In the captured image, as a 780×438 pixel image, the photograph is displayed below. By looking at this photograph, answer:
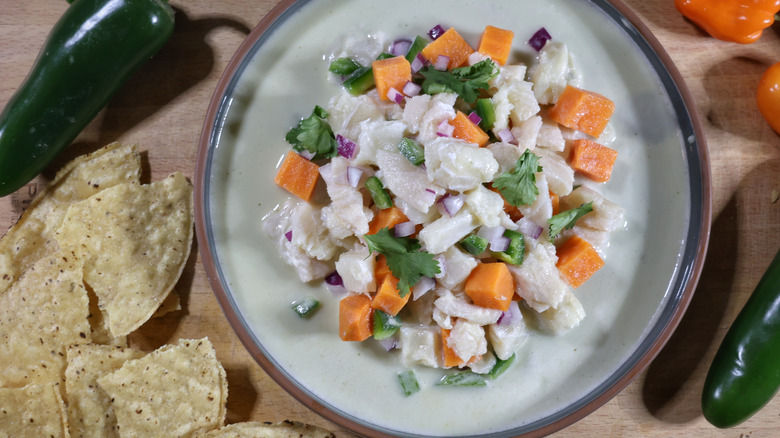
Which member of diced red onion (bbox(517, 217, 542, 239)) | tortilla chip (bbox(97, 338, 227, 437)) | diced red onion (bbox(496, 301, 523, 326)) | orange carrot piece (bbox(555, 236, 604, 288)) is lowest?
tortilla chip (bbox(97, 338, 227, 437))

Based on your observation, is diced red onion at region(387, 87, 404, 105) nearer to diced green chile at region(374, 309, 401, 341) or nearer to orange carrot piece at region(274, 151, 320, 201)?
orange carrot piece at region(274, 151, 320, 201)

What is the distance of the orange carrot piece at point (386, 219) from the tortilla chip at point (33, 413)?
5.43 feet

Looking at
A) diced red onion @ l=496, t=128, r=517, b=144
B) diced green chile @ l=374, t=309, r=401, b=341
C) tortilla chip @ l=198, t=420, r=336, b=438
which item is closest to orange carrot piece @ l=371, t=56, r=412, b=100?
diced red onion @ l=496, t=128, r=517, b=144

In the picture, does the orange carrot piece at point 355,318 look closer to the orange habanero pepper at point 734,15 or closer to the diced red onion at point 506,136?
the diced red onion at point 506,136

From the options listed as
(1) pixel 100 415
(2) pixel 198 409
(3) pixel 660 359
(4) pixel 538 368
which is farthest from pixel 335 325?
(3) pixel 660 359

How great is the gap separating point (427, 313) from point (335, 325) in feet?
1.44

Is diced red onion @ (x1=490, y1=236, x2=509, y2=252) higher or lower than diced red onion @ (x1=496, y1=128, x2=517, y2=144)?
below

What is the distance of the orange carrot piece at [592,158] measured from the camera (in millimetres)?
2693

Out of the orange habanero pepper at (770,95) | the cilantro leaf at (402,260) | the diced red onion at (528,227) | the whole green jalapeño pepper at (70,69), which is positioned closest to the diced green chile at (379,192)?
the cilantro leaf at (402,260)

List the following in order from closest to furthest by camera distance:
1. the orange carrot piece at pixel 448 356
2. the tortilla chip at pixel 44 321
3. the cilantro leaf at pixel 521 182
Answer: the cilantro leaf at pixel 521 182, the orange carrot piece at pixel 448 356, the tortilla chip at pixel 44 321

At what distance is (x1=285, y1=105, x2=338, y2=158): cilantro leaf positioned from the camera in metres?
2.67

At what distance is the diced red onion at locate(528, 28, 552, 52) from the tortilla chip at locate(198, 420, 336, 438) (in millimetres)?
2045

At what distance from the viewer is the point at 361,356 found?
110 inches

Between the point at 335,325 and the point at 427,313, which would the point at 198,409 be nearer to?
the point at 335,325
